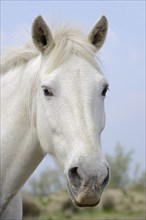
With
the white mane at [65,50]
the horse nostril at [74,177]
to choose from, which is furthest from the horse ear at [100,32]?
the horse nostril at [74,177]

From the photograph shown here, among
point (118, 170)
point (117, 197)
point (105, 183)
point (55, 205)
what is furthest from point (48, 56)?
point (118, 170)

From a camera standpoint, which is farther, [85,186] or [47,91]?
[47,91]

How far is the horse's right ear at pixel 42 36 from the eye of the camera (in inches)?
173

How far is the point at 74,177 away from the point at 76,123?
1.44 ft

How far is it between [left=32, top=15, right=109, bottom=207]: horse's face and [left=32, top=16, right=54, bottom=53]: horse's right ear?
30 cm

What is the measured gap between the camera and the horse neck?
4.55 meters

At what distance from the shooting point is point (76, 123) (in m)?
3.89

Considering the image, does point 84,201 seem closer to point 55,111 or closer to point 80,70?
point 55,111

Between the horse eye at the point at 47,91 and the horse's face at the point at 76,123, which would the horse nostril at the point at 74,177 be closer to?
the horse's face at the point at 76,123

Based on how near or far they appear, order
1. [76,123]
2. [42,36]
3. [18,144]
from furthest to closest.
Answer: [18,144] < [42,36] < [76,123]

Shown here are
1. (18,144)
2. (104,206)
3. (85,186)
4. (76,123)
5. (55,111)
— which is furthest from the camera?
(104,206)

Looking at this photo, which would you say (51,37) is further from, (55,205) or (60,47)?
(55,205)

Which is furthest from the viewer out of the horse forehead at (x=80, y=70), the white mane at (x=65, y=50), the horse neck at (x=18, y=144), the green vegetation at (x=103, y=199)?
the green vegetation at (x=103, y=199)

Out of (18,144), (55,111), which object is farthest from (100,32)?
(18,144)
